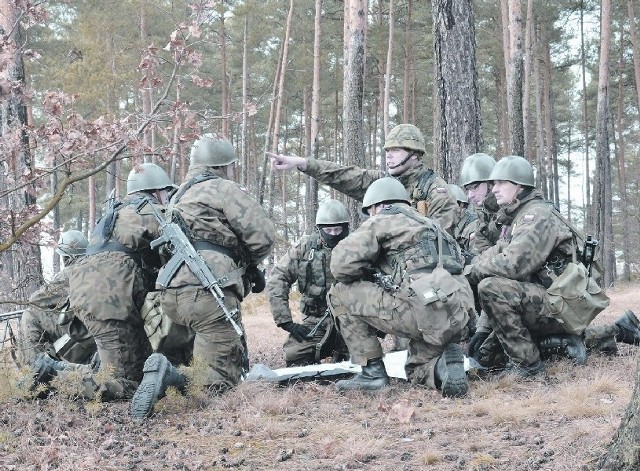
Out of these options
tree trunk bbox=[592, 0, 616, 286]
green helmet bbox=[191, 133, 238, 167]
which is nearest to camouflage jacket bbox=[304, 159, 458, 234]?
green helmet bbox=[191, 133, 238, 167]

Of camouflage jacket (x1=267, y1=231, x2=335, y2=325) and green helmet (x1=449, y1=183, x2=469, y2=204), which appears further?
green helmet (x1=449, y1=183, x2=469, y2=204)

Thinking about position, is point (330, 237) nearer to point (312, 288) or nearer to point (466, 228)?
point (312, 288)

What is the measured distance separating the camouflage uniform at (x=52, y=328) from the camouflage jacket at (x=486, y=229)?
3963 mm

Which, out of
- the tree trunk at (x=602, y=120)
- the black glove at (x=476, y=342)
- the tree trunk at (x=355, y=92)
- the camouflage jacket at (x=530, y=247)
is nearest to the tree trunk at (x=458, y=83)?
the camouflage jacket at (x=530, y=247)

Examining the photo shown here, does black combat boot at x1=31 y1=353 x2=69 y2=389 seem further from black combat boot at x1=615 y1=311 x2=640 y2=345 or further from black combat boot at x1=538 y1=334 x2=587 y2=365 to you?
black combat boot at x1=615 y1=311 x2=640 y2=345

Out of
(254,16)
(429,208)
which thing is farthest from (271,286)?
(254,16)

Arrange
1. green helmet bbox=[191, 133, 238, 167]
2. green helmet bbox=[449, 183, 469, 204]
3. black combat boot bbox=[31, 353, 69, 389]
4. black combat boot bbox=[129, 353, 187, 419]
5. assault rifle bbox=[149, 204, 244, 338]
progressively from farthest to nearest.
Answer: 1. green helmet bbox=[449, 183, 469, 204]
2. green helmet bbox=[191, 133, 238, 167]
3. assault rifle bbox=[149, 204, 244, 338]
4. black combat boot bbox=[31, 353, 69, 389]
5. black combat boot bbox=[129, 353, 187, 419]

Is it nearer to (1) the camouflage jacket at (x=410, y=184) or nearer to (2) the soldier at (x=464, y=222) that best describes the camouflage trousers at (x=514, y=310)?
(1) the camouflage jacket at (x=410, y=184)

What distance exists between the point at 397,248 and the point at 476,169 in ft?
7.58

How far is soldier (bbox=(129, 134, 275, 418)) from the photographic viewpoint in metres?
5.51

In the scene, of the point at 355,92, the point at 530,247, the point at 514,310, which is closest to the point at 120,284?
the point at 514,310

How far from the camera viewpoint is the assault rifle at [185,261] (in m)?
5.45

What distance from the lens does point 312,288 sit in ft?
25.2

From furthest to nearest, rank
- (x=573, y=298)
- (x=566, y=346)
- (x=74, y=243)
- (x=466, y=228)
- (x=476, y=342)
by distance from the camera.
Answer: (x=74, y=243)
(x=466, y=228)
(x=476, y=342)
(x=566, y=346)
(x=573, y=298)
